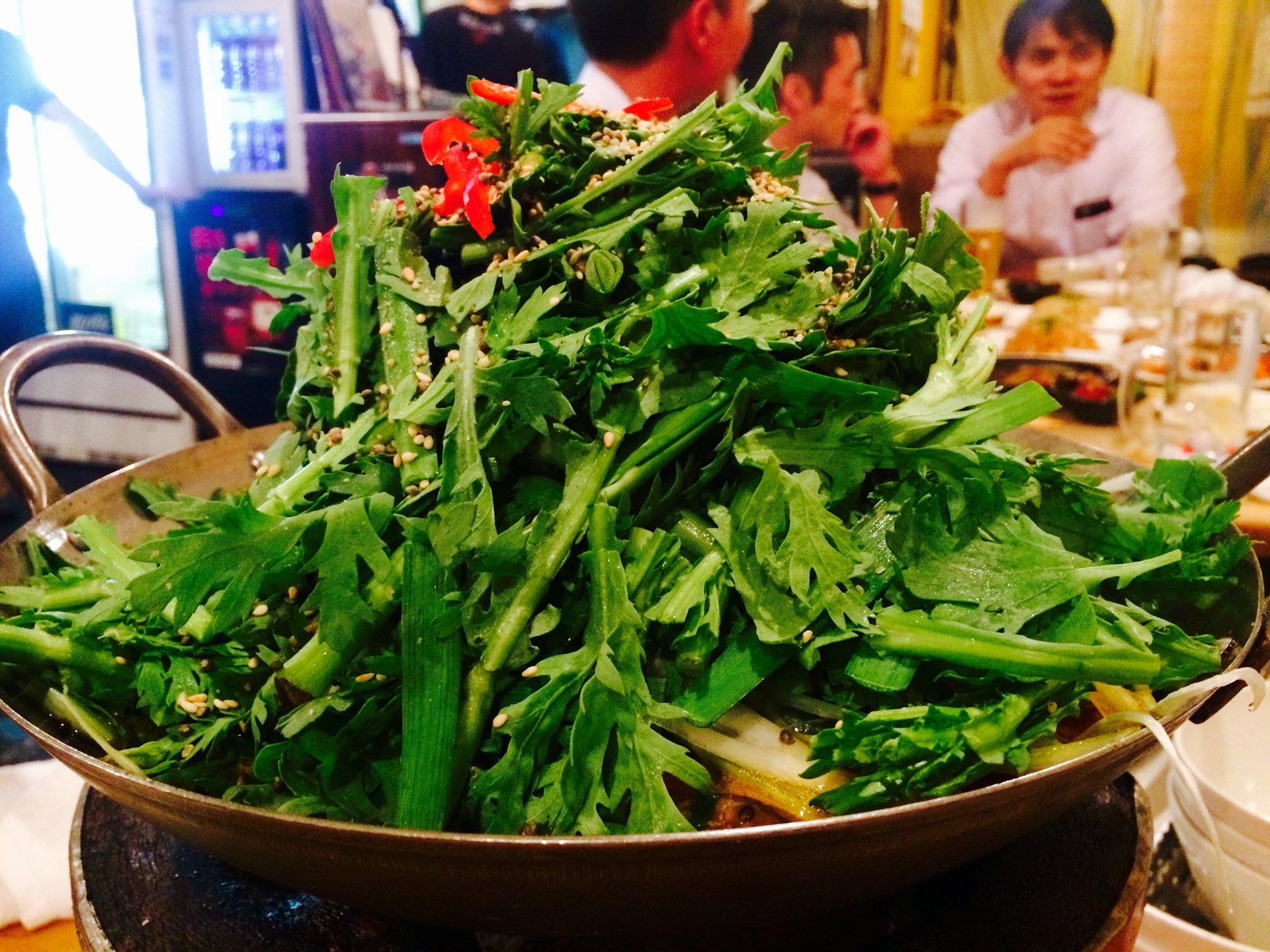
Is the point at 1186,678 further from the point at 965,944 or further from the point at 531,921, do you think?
the point at 531,921

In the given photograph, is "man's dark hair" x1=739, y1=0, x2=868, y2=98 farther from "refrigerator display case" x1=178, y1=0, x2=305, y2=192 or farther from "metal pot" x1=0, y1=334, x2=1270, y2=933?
"metal pot" x1=0, y1=334, x2=1270, y2=933

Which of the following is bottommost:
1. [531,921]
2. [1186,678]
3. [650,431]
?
[531,921]

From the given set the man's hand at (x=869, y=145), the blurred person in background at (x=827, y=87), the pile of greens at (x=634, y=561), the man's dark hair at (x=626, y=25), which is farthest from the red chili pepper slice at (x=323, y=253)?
the man's hand at (x=869, y=145)

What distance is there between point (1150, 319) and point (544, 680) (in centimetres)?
406

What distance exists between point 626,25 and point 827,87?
53.9 inches

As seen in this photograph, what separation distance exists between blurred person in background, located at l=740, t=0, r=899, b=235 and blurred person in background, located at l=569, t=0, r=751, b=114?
17 cm

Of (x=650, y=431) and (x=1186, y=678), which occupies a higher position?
(x=650, y=431)

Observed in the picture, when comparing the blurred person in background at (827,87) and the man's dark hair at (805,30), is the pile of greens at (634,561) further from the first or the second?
the man's dark hair at (805,30)

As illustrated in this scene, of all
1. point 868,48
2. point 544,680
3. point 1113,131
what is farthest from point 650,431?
point 1113,131

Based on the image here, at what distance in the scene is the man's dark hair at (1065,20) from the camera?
5996 millimetres

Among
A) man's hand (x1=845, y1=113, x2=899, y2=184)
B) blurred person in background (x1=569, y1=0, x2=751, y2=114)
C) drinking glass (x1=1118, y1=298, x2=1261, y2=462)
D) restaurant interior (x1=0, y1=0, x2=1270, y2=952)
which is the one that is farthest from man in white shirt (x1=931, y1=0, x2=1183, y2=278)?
restaurant interior (x1=0, y1=0, x2=1270, y2=952)

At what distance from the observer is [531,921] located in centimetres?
90

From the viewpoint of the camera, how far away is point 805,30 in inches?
232

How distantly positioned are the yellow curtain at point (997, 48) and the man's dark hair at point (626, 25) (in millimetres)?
1612
